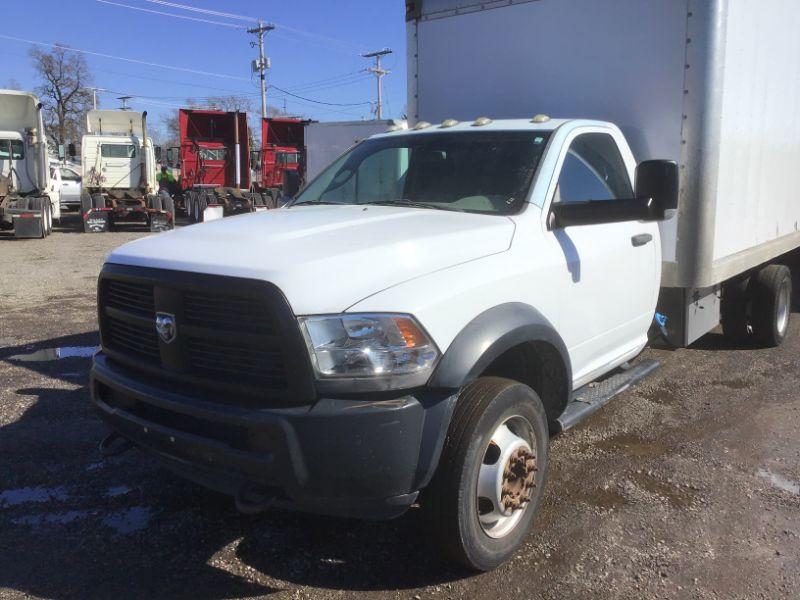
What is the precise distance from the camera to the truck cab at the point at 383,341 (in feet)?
8.70

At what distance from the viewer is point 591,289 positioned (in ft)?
13.0

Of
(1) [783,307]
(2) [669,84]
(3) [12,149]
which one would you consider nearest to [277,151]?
(3) [12,149]

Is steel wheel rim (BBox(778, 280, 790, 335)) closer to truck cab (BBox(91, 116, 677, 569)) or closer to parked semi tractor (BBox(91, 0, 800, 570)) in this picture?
parked semi tractor (BBox(91, 0, 800, 570))

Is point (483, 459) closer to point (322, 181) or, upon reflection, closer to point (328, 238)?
point (328, 238)

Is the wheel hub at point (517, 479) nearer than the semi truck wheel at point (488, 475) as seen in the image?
No

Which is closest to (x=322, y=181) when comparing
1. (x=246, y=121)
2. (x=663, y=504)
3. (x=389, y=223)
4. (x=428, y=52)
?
(x=389, y=223)

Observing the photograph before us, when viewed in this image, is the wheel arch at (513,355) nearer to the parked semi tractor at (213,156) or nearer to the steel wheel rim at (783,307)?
the steel wheel rim at (783,307)

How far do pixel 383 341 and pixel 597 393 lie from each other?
2.07 meters

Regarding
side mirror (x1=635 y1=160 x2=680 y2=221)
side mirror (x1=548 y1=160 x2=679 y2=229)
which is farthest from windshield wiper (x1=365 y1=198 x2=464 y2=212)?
side mirror (x1=635 y1=160 x2=680 y2=221)

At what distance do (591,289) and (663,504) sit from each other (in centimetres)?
122

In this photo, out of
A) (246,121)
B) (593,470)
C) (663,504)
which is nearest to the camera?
(663,504)

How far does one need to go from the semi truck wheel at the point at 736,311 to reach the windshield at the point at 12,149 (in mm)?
18006

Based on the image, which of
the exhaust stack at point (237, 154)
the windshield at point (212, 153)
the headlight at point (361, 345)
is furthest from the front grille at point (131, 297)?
the windshield at point (212, 153)

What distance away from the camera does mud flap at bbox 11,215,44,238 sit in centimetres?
1764
